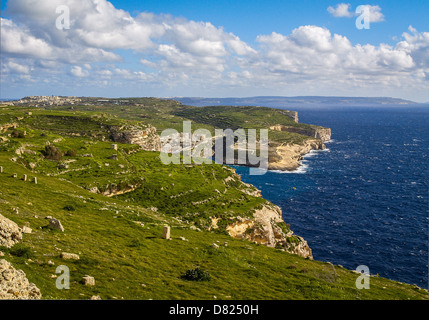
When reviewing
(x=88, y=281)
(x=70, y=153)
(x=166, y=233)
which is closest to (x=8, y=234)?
(x=88, y=281)

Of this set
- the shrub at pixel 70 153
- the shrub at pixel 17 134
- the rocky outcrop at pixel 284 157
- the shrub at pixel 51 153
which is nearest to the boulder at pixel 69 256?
the shrub at pixel 51 153

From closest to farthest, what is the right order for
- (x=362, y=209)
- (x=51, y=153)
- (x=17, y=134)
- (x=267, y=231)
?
(x=267, y=231), (x=51, y=153), (x=17, y=134), (x=362, y=209)

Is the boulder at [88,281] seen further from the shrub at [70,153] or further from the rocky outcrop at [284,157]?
the rocky outcrop at [284,157]

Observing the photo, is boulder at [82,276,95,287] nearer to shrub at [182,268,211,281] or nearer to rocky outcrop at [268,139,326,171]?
shrub at [182,268,211,281]

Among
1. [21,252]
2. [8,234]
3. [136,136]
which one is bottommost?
[21,252]

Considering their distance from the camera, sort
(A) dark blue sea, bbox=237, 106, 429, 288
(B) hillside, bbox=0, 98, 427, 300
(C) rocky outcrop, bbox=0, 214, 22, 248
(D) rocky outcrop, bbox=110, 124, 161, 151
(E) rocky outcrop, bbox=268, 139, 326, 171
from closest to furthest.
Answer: (C) rocky outcrop, bbox=0, 214, 22, 248
(B) hillside, bbox=0, 98, 427, 300
(A) dark blue sea, bbox=237, 106, 429, 288
(D) rocky outcrop, bbox=110, 124, 161, 151
(E) rocky outcrop, bbox=268, 139, 326, 171

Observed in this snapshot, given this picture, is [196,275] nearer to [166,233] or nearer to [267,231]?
[166,233]

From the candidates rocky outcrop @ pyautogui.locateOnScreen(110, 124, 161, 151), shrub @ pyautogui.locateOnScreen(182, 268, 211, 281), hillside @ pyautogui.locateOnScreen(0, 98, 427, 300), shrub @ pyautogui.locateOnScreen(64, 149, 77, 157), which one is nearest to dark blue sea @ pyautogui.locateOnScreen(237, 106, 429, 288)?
hillside @ pyautogui.locateOnScreen(0, 98, 427, 300)
